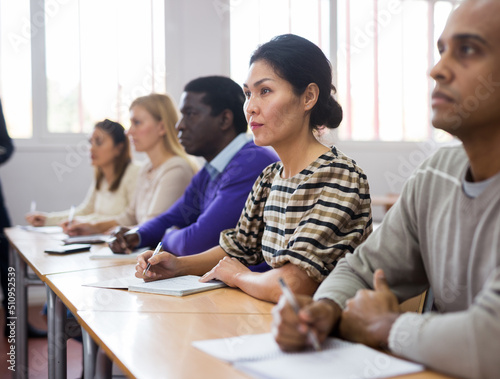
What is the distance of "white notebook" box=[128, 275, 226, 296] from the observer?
4.85ft

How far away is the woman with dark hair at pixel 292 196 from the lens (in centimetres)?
139

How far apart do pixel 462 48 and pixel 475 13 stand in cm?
6

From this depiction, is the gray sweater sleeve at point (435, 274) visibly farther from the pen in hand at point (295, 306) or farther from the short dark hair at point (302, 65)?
the short dark hair at point (302, 65)

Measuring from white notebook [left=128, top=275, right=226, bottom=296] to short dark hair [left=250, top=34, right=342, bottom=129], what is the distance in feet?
1.85

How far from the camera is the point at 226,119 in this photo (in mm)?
2424

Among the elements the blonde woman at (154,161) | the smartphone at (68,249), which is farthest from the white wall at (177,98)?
the smartphone at (68,249)

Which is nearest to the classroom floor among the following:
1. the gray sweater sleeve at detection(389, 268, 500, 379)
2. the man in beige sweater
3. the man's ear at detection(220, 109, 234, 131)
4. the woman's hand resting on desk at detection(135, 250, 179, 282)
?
the woman's hand resting on desk at detection(135, 250, 179, 282)

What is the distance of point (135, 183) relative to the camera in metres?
3.65

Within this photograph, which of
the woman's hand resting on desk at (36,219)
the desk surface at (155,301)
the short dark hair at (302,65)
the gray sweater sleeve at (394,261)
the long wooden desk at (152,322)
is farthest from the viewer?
the woman's hand resting on desk at (36,219)

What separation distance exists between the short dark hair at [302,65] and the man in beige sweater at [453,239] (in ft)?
1.99

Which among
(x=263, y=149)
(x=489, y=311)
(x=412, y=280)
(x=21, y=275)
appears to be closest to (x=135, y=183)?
(x=21, y=275)

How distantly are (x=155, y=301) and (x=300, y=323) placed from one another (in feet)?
1.82

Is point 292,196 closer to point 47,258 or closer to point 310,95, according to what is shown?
point 310,95

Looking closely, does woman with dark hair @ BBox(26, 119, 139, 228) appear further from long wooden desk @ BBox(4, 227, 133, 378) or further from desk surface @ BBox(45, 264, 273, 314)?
desk surface @ BBox(45, 264, 273, 314)
